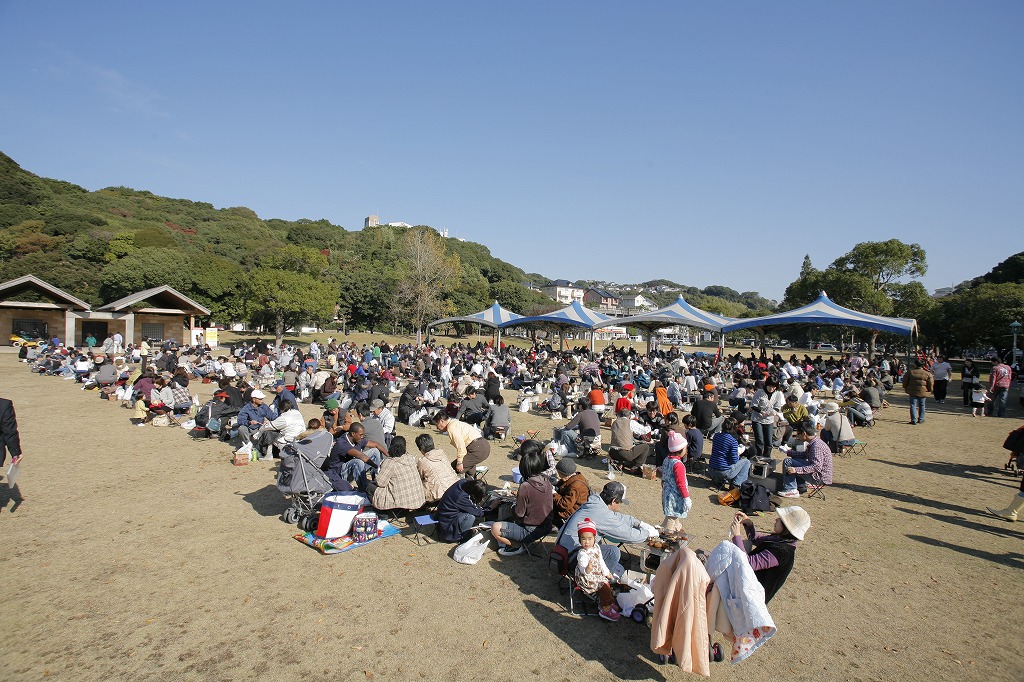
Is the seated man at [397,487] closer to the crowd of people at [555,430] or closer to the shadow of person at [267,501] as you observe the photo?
the crowd of people at [555,430]

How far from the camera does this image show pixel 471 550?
17.1ft

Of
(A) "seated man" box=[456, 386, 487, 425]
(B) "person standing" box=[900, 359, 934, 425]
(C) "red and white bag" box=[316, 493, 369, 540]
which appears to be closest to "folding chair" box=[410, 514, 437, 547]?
(C) "red and white bag" box=[316, 493, 369, 540]

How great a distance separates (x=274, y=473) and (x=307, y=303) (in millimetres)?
27451

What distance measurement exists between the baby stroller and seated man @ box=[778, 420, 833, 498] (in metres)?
6.09

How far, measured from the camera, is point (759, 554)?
367 centimetres

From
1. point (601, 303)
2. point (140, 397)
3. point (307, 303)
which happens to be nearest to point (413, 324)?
point (307, 303)

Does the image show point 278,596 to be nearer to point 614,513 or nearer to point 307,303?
point 614,513

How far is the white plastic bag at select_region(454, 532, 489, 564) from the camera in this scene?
5.15 m

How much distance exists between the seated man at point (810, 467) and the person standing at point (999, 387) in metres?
9.52

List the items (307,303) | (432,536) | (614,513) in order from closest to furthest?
(614,513), (432,536), (307,303)

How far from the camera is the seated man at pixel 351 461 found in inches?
249

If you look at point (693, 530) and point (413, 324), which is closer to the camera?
point (693, 530)

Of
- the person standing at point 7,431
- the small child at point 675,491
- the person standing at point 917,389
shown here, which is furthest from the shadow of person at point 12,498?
the person standing at point 917,389

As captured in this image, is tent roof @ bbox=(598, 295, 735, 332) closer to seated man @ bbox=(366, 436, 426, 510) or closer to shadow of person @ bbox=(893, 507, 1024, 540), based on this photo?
shadow of person @ bbox=(893, 507, 1024, 540)
